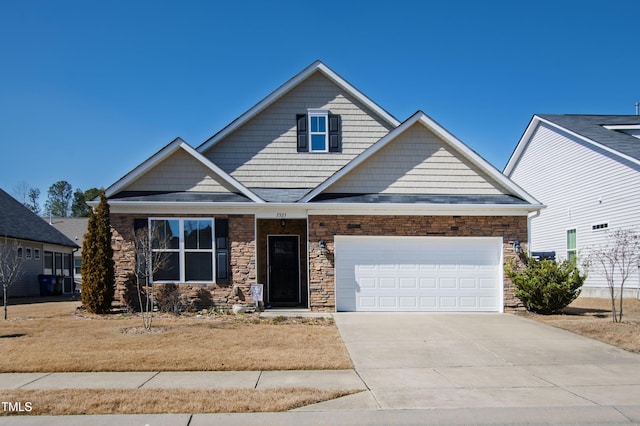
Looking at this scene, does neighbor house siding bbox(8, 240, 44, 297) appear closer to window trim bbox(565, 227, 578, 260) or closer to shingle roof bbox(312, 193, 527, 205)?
shingle roof bbox(312, 193, 527, 205)

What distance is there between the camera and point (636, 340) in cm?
1070

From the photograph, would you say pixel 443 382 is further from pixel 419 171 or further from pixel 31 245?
pixel 31 245

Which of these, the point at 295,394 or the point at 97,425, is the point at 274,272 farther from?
the point at 97,425

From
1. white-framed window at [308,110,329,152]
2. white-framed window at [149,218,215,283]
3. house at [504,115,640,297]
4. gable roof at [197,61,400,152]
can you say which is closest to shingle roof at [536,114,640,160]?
house at [504,115,640,297]

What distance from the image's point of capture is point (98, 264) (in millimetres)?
14141

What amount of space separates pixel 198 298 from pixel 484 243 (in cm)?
842

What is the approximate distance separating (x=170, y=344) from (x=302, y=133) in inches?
376

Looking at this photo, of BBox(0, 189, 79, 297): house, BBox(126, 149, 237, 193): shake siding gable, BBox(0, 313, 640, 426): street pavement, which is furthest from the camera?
BBox(0, 189, 79, 297): house

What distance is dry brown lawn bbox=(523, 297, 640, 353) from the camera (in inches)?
430

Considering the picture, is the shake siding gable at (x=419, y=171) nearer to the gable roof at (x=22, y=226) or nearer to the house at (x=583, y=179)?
the house at (x=583, y=179)

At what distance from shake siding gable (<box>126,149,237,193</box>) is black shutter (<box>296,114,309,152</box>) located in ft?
11.3

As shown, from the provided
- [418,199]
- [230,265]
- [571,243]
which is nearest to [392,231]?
[418,199]

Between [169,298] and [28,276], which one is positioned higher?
[169,298]

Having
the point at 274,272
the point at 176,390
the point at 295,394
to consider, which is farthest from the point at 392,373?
the point at 274,272
